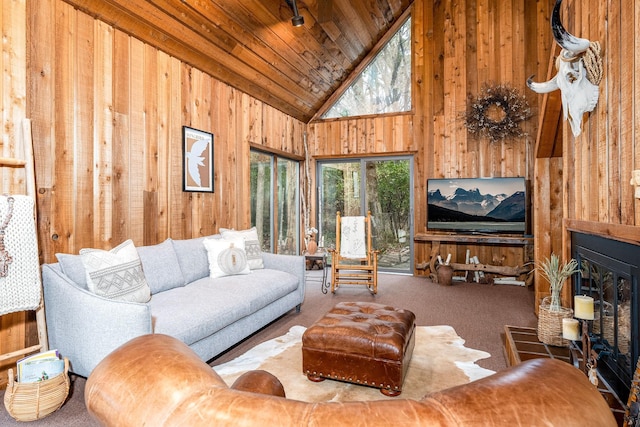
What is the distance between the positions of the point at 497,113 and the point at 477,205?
1.44 m

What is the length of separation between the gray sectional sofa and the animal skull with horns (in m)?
2.69

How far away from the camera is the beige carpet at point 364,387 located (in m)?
2.18

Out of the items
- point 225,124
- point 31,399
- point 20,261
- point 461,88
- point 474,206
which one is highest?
point 461,88

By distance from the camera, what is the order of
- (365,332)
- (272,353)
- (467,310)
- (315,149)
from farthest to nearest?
(315,149)
(467,310)
(272,353)
(365,332)

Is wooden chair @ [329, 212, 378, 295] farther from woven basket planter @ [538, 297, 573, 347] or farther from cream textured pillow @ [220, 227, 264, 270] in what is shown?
woven basket planter @ [538, 297, 573, 347]

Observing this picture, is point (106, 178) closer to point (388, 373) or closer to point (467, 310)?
point (388, 373)

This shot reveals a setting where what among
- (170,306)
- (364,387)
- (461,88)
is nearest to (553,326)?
(364,387)

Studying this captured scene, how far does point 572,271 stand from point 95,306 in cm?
307

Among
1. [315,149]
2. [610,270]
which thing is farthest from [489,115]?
[610,270]

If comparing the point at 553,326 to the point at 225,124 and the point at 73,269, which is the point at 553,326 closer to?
the point at 73,269

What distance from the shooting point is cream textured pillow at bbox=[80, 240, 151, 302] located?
223 cm

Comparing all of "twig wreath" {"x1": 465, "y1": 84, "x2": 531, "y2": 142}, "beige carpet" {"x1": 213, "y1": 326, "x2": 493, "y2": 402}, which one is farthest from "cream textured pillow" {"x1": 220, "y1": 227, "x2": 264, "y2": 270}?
"twig wreath" {"x1": 465, "y1": 84, "x2": 531, "y2": 142}

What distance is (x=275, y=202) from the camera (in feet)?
18.5

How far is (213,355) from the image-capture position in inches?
97.9
